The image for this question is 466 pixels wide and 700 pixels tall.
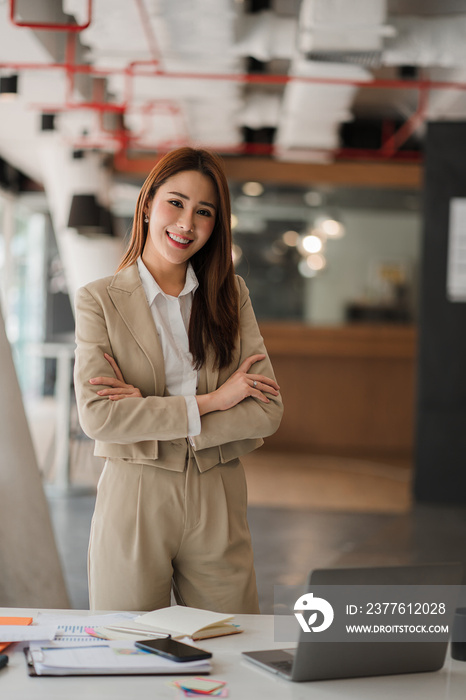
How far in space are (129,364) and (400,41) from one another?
460cm

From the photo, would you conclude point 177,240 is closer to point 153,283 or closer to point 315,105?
point 153,283

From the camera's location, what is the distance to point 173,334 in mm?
2275

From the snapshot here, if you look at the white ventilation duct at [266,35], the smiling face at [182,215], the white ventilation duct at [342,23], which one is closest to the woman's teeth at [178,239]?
the smiling face at [182,215]

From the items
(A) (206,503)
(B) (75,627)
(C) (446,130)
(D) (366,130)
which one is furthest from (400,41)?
(B) (75,627)

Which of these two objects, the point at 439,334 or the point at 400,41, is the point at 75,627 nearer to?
the point at 400,41

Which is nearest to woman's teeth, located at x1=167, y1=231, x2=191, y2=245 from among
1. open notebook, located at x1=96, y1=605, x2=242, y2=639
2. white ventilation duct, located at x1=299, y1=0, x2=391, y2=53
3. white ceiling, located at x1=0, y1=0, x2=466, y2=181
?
open notebook, located at x1=96, y1=605, x2=242, y2=639

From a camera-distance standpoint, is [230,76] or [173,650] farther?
[230,76]

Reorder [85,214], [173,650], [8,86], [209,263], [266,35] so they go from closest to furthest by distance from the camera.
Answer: [173,650], [209,263], [8,86], [266,35], [85,214]

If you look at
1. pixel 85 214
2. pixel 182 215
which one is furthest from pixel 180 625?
pixel 85 214

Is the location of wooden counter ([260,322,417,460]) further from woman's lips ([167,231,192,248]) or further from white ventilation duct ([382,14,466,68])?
woman's lips ([167,231,192,248])

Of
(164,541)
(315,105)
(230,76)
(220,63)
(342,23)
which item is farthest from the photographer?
(315,105)

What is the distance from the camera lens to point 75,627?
171 cm

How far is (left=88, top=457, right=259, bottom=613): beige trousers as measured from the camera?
2.09m

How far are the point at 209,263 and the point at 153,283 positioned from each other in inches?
6.9
